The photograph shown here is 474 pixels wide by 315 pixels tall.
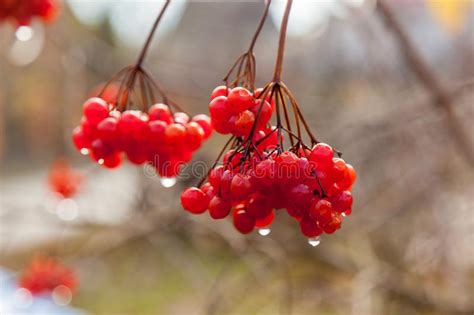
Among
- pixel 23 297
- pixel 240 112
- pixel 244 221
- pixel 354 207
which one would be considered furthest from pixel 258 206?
pixel 354 207

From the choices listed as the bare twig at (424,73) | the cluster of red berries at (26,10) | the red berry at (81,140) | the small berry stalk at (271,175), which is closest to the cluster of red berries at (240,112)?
the small berry stalk at (271,175)

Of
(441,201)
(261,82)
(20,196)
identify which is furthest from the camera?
(20,196)

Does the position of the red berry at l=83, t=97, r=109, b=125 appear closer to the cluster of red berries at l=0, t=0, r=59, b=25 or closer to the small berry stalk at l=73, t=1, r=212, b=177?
the small berry stalk at l=73, t=1, r=212, b=177

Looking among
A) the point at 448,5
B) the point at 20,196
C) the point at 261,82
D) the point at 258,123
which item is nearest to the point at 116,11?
the point at 261,82

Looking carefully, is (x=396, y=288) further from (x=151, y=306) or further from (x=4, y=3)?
(x=151, y=306)

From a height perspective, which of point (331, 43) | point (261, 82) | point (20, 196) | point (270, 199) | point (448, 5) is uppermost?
point (331, 43)

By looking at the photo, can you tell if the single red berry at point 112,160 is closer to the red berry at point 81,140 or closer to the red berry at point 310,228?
the red berry at point 81,140

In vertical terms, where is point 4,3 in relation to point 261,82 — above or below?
below
